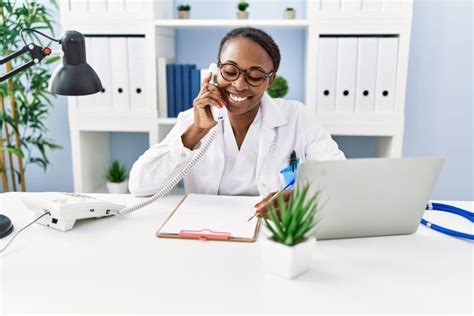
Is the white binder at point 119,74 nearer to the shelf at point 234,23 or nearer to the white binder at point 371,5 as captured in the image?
the shelf at point 234,23

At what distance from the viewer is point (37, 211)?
46.0 inches

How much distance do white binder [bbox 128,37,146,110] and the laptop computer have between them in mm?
1486

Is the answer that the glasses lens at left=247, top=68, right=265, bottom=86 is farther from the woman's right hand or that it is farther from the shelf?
the shelf

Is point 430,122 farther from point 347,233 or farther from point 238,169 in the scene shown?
point 347,233

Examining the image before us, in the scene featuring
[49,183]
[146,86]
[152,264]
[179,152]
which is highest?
[146,86]

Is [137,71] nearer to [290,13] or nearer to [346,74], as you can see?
[290,13]

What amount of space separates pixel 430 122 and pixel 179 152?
67.6 inches

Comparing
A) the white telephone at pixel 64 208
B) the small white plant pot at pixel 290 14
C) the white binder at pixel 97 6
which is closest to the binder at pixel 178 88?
the white binder at pixel 97 6

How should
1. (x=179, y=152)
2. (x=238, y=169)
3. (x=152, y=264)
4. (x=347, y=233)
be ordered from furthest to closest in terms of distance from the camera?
1. (x=238, y=169)
2. (x=179, y=152)
3. (x=347, y=233)
4. (x=152, y=264)

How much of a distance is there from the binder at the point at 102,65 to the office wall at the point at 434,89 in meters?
0.44

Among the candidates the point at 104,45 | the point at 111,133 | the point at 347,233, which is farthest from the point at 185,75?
the point at 347,233

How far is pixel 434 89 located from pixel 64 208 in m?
Result: 2.13

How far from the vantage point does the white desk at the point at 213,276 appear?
78 centimetres

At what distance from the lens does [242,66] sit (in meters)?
1.44
